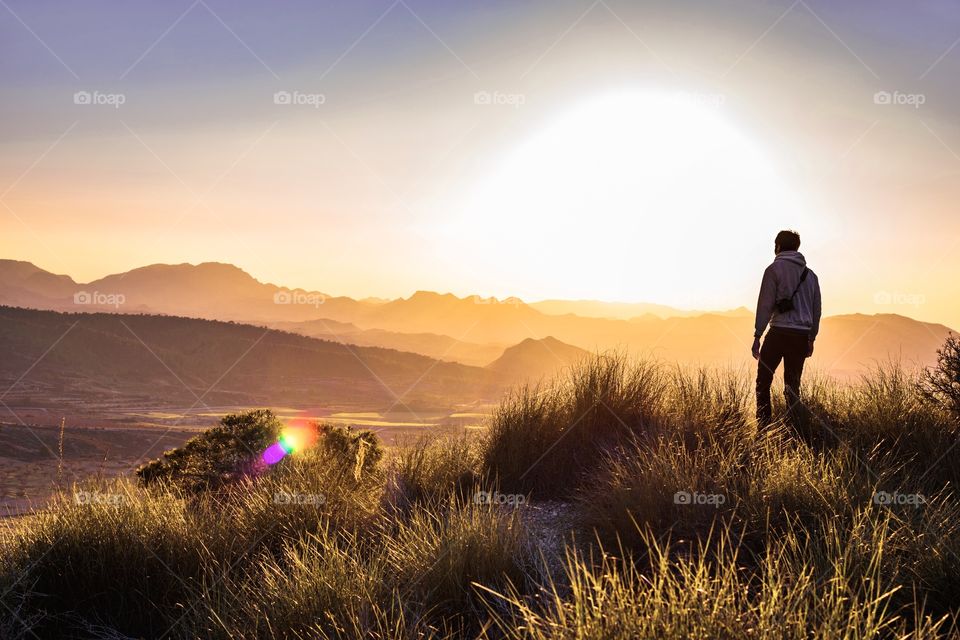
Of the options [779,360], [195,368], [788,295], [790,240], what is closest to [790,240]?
[790,240]

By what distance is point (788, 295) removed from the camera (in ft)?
28.8

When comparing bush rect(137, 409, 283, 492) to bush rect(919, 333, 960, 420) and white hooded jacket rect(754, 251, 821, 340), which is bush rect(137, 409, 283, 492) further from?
bush rect(919, 333, 960, 420)

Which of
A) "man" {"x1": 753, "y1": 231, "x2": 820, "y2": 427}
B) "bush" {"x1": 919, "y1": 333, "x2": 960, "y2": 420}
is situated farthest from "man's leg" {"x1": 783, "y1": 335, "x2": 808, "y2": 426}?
"bush" {"x1": 919, "y1": 333, "x2": 960, "y2": 420}

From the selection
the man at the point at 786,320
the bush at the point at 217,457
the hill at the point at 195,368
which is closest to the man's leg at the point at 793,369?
the man at the point at 786,320

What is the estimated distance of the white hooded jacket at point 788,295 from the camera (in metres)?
8.77

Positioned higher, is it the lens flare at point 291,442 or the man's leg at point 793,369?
the man's leg at point 793,369

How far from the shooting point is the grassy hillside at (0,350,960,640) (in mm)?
3641

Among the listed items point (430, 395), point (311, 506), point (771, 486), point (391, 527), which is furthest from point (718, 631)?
point (430, 395)

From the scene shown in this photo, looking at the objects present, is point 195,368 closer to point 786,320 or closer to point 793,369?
point 793,369

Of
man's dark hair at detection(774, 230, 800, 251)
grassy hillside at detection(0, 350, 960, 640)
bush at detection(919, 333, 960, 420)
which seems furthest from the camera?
man's dark hair at detection(774, 230, 800, 251)

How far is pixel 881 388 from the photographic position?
878 cm

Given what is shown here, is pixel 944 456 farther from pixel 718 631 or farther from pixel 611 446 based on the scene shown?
pixel 718 631

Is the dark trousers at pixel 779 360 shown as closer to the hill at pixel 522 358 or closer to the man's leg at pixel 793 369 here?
the man's leg at pixel 793 369

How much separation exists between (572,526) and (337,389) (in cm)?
7903
